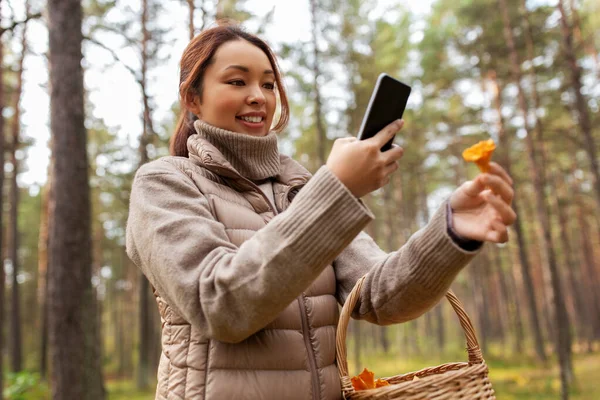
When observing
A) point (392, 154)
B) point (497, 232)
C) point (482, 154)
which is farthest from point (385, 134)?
point (497, 232)

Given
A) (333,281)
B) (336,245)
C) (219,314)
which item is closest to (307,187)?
(336,245)

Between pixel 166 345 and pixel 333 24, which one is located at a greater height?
pixel 333 24

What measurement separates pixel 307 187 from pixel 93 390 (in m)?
4.31

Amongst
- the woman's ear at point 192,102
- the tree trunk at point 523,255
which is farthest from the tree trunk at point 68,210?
the tree trunk at point 523,255

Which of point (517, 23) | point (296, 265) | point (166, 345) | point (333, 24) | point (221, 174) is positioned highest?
point (333, 24)

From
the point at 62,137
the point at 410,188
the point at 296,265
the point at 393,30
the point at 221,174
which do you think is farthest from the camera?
the point at 410,188

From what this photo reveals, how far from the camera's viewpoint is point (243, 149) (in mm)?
1646

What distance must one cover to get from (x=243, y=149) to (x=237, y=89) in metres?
0.21

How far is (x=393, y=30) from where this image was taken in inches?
648

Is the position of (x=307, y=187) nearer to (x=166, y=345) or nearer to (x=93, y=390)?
(x=166, y=345)

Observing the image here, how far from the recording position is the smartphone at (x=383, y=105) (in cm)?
125

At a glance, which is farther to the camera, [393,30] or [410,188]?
Answer: [410,188]

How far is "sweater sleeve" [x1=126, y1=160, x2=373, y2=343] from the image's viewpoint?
1.11 meters

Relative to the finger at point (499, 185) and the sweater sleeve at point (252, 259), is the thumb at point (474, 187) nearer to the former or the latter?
the finger at point (499, 185)
